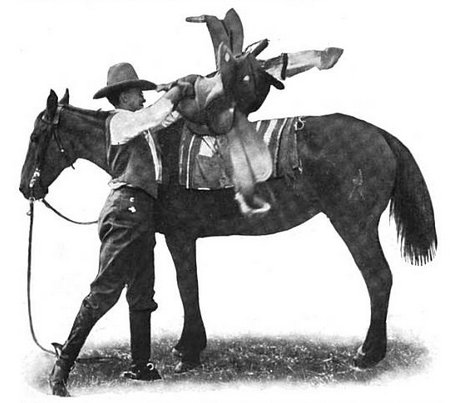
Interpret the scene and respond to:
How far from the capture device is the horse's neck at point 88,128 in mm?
6078

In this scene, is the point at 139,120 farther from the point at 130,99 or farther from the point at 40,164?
the point at 40,164

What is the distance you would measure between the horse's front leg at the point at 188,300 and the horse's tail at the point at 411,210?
1.11 metres

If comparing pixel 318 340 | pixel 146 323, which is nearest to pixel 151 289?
pixel 146 323

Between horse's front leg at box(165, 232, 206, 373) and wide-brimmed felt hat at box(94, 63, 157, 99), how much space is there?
2.67ft

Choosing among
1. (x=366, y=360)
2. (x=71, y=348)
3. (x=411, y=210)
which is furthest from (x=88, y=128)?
(x=366, y=360)

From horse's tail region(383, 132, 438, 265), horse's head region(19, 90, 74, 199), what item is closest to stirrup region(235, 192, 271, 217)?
horse's tail region(383, 132, 438, 265)

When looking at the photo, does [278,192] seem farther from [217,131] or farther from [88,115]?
[88,115]

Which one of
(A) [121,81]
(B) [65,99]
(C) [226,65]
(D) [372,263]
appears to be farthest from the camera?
(B) [65,99]

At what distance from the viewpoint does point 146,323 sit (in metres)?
6.01

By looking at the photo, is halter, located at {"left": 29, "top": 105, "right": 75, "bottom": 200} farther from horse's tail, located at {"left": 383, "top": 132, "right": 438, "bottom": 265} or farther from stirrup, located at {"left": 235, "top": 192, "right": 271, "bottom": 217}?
horse's tail, located at {"left": 383, "top": 132, "right": 438, "bottom": 265}

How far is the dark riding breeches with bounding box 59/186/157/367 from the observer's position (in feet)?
19.1

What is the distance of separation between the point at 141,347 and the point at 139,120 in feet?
3.91

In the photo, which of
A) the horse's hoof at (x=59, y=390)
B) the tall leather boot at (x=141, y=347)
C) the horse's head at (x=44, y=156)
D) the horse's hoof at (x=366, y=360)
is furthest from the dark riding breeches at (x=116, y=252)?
the horse's hoof at (x=366, y=360)

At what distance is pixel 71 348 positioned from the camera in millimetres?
5871
